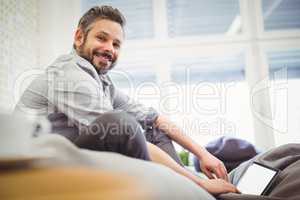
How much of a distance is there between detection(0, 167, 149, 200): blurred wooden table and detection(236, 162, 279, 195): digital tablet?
A: 0.46 metres

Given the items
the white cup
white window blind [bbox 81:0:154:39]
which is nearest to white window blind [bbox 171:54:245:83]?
white window blind [bbox 81:0:154:39]

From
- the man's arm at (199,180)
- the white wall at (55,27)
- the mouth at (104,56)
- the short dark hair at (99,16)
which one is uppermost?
the white wall at (55,27)

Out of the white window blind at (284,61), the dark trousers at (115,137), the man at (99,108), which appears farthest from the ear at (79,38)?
the white window blind at (284,61)

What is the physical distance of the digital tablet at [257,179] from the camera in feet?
2.01

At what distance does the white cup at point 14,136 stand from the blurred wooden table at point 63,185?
0.02m

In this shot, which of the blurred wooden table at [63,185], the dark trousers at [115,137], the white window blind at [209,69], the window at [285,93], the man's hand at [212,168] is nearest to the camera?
the blurred wooden table at [63,185]

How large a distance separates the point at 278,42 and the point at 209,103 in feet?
2.65

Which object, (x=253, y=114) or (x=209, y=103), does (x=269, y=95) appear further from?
(x=209, y=103)

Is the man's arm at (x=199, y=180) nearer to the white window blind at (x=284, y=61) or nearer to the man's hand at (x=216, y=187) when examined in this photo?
the man's hand at (x=216, y=187)

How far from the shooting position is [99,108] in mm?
576

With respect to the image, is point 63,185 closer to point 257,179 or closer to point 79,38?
point 257,179

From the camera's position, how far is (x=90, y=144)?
414 millimetres

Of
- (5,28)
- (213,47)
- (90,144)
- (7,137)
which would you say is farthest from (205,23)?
(7,137)

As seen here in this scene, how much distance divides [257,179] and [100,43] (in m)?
0.57
